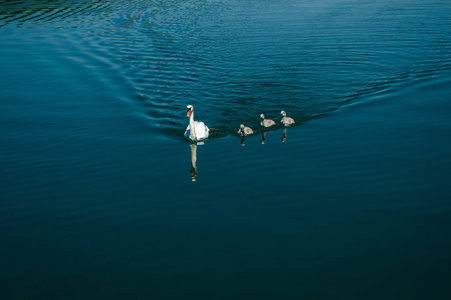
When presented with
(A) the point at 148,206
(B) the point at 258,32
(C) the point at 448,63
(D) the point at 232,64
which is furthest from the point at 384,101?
(B) the point at 258,32

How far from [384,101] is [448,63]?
707 centimetres

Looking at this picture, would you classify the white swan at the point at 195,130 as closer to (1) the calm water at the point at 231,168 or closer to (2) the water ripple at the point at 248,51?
(1) the calm water at the point at 231,168

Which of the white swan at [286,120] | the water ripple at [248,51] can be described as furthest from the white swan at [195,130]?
the white swan at [286,120]

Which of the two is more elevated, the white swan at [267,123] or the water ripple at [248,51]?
the water ripple at [248,51]

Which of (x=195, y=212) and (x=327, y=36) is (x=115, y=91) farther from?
(x=327, y=36)

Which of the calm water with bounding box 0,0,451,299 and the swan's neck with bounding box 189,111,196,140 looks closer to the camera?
the calm water with bounding box 0,0,451,299

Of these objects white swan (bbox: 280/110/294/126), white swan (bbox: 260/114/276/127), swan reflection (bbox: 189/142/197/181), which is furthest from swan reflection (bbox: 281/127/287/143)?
swan reflection (bbox: 189/142/197/181)

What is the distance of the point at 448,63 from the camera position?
1070 inches

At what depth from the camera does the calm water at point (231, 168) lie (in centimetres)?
1204

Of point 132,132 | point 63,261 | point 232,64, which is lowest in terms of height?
point 63,261

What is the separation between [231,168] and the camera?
17.2 meters

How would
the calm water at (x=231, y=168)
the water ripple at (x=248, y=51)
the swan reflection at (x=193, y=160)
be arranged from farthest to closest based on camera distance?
1. the water ripple at (x=248, y=51)
2. the swan reflection at (x=193, y=160)
3. the calm water at (x=231, y=168)

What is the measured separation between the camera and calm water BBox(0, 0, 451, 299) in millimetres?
12039

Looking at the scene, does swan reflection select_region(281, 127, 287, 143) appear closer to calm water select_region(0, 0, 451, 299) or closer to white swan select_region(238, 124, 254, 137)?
calm water select_region(0, 0, 451, 299)
